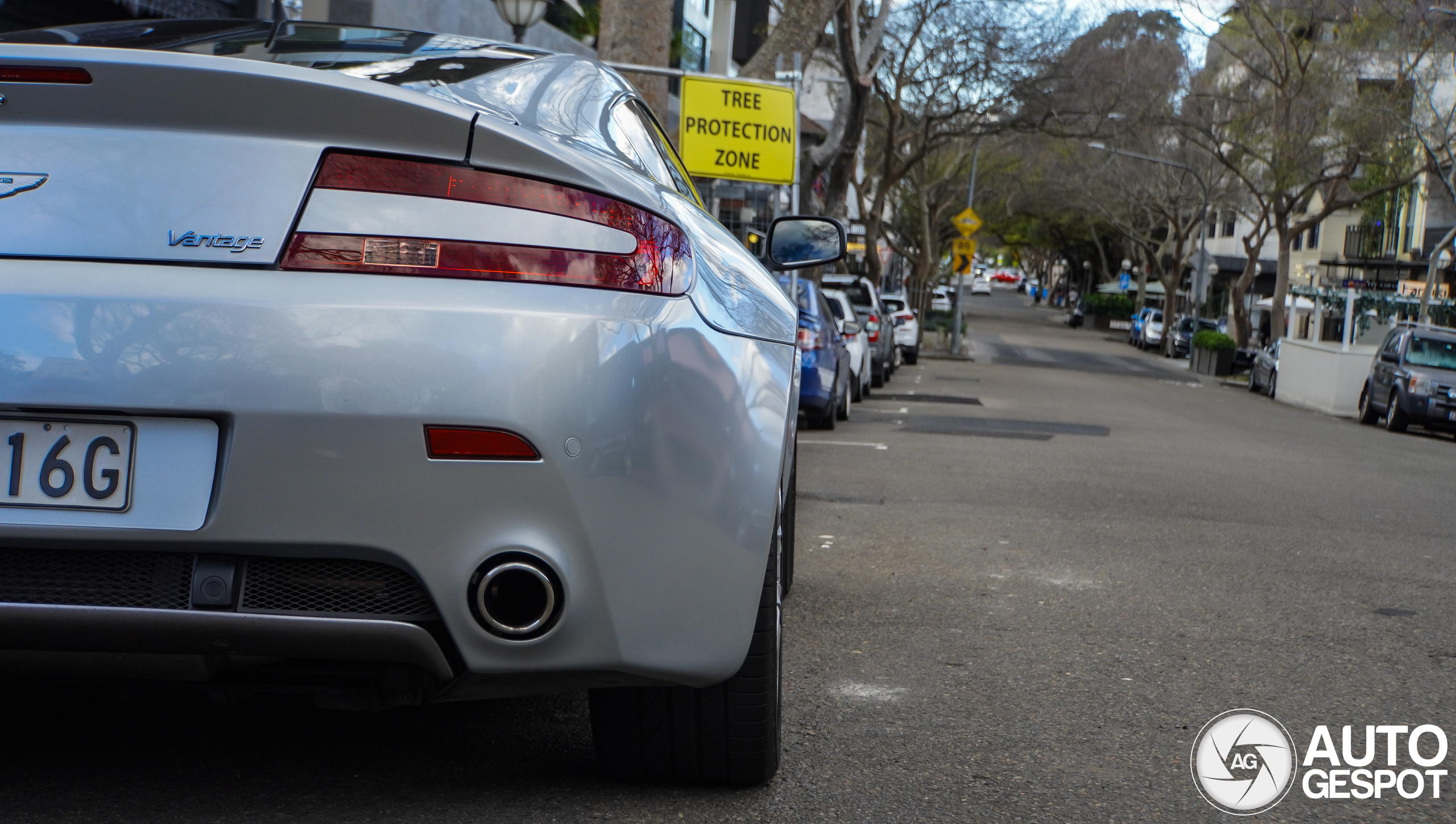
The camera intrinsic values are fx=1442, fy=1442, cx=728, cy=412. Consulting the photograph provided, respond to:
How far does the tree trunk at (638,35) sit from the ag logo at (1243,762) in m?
9.66

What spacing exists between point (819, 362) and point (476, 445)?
10.9 m

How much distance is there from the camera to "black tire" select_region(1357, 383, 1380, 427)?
21.0 metres

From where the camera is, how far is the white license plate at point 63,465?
87.7 inches

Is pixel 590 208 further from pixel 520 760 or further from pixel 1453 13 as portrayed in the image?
pixel 1453 13

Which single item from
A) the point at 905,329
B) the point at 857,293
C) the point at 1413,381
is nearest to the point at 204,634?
the point at 1413,381

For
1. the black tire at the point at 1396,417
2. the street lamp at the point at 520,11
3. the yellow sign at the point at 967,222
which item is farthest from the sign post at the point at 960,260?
the street lamp at the point at 520,11

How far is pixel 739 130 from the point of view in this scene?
48.4 ft

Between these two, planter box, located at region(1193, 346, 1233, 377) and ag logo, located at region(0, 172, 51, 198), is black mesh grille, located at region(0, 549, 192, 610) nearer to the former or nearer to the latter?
ag logo, located at region(0, 172, 51, 198)

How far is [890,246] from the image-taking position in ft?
190

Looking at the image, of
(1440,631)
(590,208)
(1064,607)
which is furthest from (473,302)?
(1440,631)

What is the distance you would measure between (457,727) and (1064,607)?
2.50 metres

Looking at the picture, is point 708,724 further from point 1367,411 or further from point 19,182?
point 1367,411

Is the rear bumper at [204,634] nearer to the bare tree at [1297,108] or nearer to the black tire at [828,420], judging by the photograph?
the black tire at [828,420]

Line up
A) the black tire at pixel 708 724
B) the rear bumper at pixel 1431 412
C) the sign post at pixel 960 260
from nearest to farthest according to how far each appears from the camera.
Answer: the black tire at pixel 708 724 < the rear bumper at pixel 1431 412 < the sign post at pixel 960 260
